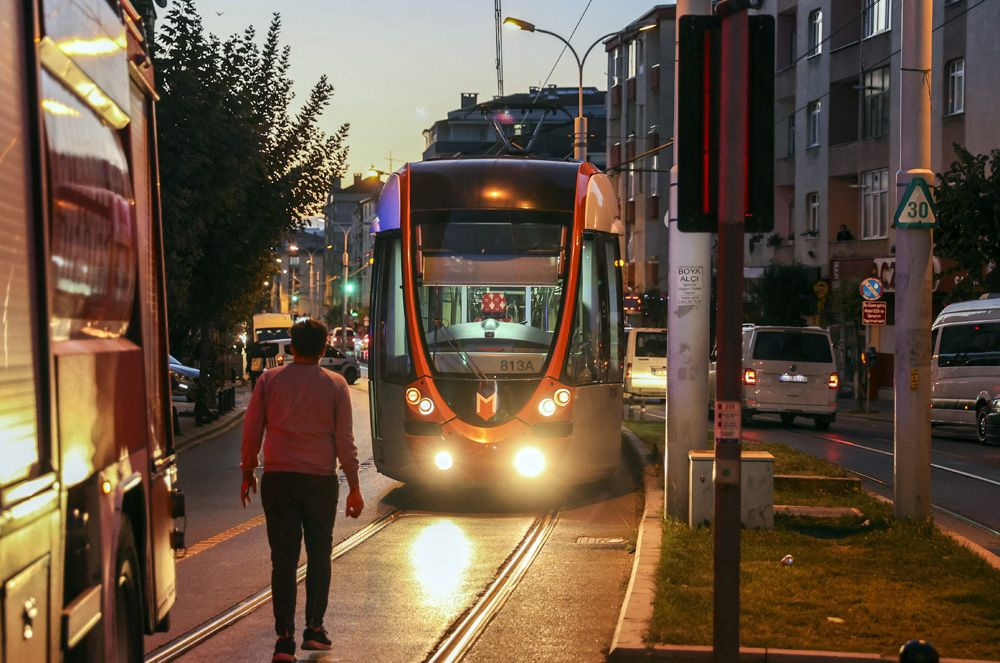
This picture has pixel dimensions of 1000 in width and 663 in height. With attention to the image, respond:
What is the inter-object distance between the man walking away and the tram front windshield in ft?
22.4

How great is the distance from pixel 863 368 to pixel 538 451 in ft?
85.6

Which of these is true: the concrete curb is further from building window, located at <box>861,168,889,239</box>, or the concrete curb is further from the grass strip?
building window, located at <box>861,168,889,239</box>

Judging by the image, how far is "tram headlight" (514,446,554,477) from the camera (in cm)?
1457

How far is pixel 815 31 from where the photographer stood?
49.0 meters

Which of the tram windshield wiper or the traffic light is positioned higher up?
the traffic light

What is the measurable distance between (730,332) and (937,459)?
17.3 meters

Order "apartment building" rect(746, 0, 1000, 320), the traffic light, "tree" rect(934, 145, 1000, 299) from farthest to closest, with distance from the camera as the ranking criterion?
"apartment building" rect(746, 0, 1000, 320), "tree" rect(934, 145, 1000, 299), the traffic light

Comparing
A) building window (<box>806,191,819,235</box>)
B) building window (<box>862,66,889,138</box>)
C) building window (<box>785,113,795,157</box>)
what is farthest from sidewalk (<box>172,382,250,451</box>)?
building window (<box>785,113,795,157</box>)

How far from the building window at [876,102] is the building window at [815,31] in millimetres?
3234

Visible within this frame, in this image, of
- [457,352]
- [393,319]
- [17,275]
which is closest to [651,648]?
[17,275]

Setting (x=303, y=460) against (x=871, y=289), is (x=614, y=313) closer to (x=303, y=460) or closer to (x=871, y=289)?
(x=303, y=460)

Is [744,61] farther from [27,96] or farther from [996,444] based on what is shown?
[996,444]

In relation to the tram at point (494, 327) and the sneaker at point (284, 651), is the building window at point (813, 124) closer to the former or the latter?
the tram at point (494, 327)

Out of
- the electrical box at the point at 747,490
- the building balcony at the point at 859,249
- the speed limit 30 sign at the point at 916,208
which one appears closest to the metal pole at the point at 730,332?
the electrical box at the point at 747,490
